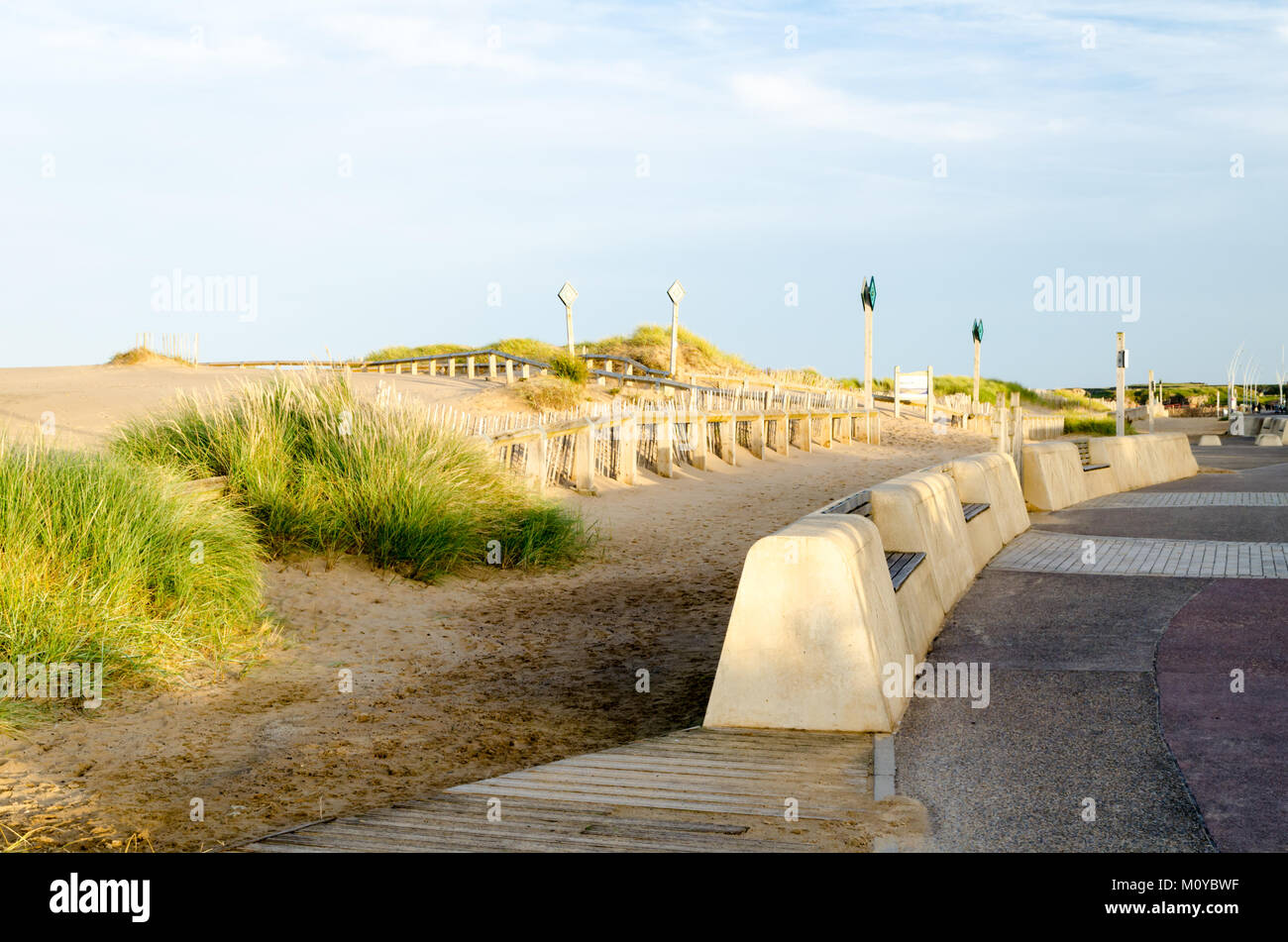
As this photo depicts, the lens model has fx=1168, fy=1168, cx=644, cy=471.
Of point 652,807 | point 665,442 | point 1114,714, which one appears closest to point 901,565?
point 1114,714

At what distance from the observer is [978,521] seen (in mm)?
12430

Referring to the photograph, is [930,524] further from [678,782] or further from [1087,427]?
[1087,427]

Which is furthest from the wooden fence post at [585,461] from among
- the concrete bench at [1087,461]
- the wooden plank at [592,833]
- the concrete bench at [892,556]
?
the wooden plank at [592,833]

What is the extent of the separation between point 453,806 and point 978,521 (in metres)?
8.58

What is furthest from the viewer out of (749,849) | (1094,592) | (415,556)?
(415,556)

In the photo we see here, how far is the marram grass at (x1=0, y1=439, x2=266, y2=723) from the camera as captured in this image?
7.52 meters

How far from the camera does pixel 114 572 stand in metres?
8.18

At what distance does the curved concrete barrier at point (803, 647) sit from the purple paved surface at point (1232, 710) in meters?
1.55
